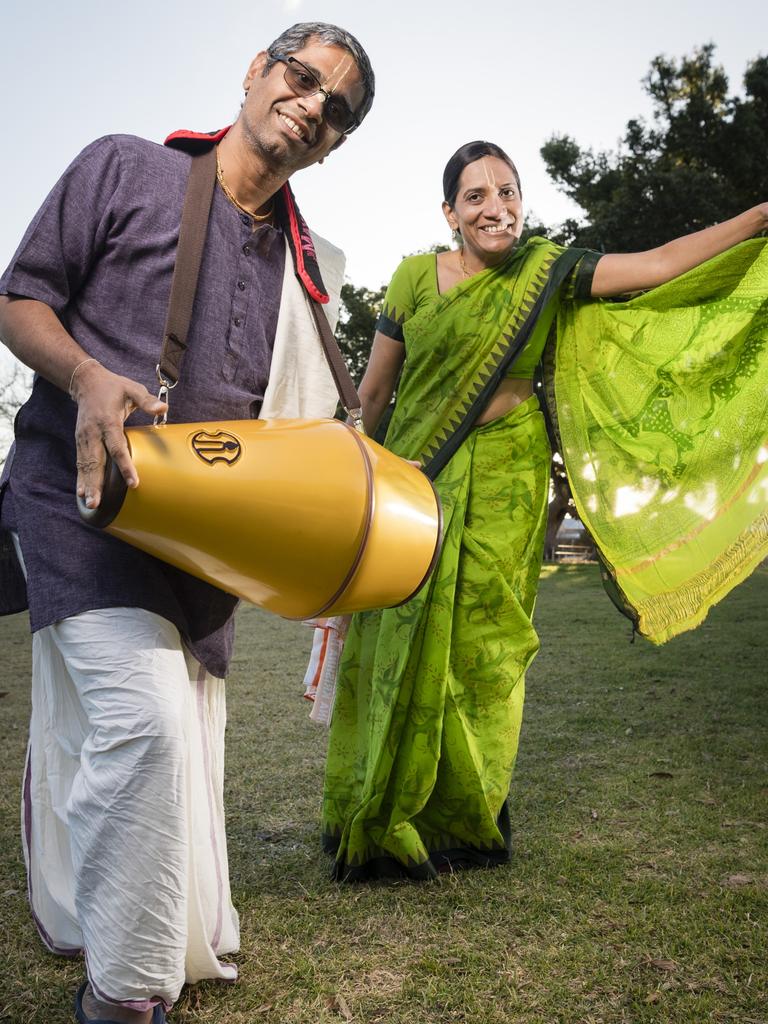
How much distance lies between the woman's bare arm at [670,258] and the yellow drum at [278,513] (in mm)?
1361

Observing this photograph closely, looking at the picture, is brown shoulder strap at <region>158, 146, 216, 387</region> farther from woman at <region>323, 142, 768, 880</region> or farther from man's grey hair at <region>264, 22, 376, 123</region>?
woman at <region>323, 142, 768, 880</region>

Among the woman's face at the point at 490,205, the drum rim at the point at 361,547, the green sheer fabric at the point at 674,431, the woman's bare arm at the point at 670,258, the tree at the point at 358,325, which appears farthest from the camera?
the tree at the point at 358,325

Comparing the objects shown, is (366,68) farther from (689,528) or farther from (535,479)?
(689,528)

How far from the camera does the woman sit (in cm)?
265

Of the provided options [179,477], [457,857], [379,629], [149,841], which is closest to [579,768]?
[457,857]

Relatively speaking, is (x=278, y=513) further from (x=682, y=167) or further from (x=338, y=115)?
(x=682, y=167)

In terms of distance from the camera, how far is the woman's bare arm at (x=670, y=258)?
247cm

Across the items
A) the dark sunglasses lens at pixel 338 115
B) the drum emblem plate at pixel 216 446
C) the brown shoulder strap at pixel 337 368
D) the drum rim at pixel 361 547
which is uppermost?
the dark sunglasses lens at pixel 338 115

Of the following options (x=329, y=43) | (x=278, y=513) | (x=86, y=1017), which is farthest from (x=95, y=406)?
(x=86, y=1017)

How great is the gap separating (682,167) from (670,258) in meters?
13.0

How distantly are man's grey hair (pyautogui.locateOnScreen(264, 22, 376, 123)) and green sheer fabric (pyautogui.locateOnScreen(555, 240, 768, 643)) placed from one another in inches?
47.1

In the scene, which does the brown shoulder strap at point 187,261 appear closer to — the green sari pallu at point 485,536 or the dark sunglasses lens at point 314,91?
the dark sunglasses lens at point 314,91

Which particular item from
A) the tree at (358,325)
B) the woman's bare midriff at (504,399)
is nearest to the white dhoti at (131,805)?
the woman's bare midriff at (504,399)

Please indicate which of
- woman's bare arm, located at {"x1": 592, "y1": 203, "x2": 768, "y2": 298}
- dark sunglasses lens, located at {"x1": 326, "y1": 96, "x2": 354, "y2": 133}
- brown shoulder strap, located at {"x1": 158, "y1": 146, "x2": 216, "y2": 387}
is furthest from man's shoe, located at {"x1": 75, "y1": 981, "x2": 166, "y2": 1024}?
woman's bare arm, located at {"x1": 592, "y1": 203, "x2": 768, "y2": 298}
